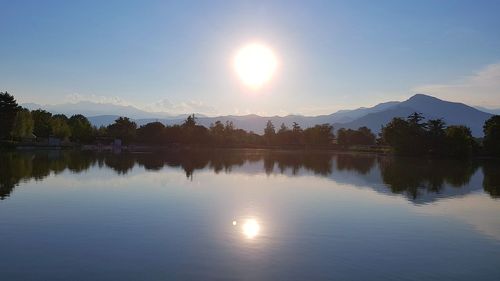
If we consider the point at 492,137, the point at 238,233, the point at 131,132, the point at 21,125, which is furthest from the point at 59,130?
the point at 238,233

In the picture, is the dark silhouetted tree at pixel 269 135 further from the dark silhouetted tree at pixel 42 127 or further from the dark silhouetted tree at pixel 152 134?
the dark silhouetted tree at pixel 42 127

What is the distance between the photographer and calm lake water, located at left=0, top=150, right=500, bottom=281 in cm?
1278

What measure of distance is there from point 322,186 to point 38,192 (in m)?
20.4

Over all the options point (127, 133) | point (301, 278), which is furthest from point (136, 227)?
point (127, 133)

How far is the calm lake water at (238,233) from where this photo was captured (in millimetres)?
12781

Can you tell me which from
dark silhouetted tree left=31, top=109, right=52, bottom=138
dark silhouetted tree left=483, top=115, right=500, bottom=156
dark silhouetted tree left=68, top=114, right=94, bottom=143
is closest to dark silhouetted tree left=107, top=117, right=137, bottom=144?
dark silhouetted tree left=68, top=114, right=94, bottom=143

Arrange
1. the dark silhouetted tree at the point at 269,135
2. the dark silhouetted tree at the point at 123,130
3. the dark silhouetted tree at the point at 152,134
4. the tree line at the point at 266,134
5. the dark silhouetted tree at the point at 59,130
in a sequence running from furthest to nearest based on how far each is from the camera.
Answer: the dark silhouetted tree at the point at 269,135 < the dark silhouetted tree at the point at 152,134 < the dark silhouetted tree at the point at 123,130 < the dark silhouetted tree at the point at 59,130 < the tree line at the point at 266,134

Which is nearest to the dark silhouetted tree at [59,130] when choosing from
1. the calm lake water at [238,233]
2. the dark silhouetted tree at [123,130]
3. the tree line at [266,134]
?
A: the tree line at [266,134]

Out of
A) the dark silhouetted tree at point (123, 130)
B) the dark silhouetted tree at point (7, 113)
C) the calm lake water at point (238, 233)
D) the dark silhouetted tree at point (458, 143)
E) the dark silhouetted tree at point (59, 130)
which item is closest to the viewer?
the calm lake water at point (238, 233)

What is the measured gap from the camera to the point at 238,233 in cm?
1747

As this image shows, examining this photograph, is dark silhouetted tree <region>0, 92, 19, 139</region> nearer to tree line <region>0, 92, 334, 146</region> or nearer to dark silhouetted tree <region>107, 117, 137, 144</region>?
tree line <region>0, 92, 334, 146</region>

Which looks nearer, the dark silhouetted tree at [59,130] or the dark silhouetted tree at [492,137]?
the dark silhouetted tree at [492,137]

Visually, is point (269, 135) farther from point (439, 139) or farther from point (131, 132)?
point (439, 139)

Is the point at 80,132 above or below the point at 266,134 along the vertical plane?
below
